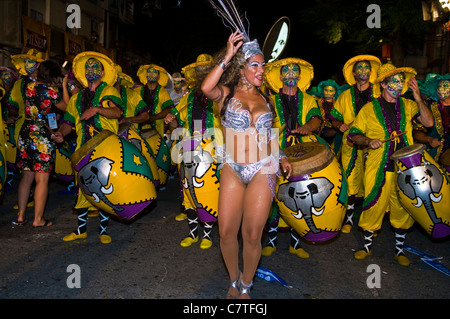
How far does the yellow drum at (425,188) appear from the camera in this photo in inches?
165

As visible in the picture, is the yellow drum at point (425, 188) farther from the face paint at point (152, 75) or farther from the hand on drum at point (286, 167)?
the face paint at point (152, 75)

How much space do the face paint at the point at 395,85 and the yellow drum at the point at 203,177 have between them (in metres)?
1.98

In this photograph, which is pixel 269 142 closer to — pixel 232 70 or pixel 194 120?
pixel 232 70

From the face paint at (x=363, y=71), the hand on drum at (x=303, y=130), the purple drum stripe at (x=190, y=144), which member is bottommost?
A: the purple drum stripe at (x=190, y=144)

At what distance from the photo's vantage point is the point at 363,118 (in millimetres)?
4824

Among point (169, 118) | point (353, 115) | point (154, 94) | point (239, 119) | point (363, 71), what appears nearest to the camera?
point (239, 119)

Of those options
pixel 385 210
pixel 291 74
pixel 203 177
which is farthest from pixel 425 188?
pixel 203 177

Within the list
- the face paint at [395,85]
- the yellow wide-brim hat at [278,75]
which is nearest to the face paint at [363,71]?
the yellow wide-brim hat at [278,75]

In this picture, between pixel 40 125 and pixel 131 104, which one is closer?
pixel 40 125

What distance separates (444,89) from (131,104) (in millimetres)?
4291

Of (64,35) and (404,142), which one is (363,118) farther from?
(64,35)

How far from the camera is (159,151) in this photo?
653 cm

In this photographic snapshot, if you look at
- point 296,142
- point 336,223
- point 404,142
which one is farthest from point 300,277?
point 404,142
